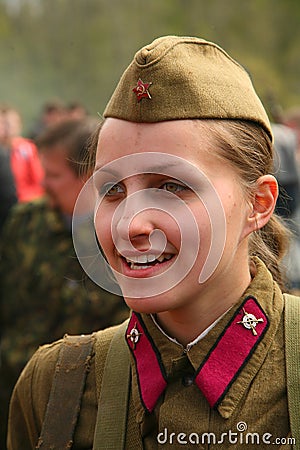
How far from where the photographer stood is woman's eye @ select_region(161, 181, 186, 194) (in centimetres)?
196

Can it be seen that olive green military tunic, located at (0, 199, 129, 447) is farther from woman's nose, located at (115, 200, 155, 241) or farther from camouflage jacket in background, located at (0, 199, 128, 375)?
woman's nose, located at (115, 200, 155, 241)

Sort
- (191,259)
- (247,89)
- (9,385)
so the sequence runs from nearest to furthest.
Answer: (191,259) < (247,89) < (9,385)

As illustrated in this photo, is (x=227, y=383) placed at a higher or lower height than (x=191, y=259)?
lower

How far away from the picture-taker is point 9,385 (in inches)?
174

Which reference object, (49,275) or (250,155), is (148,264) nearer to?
(250,155)

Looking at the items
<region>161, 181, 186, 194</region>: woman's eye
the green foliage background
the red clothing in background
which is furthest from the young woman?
the green foliage background

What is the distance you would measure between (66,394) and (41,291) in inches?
83.6

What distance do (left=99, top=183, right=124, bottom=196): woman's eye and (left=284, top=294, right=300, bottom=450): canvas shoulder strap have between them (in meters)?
0.54

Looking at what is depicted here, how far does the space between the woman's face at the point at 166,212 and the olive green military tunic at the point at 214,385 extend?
167mm

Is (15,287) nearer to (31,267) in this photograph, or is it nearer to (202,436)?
(31,267)

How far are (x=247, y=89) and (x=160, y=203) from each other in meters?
0.41

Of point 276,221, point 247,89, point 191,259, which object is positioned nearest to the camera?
point 191,259

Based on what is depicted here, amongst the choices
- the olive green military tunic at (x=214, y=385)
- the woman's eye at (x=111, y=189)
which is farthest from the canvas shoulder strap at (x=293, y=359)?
the woman's eye at (x=111, y=189)

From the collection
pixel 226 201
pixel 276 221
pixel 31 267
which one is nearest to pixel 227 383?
pixel 226 201
